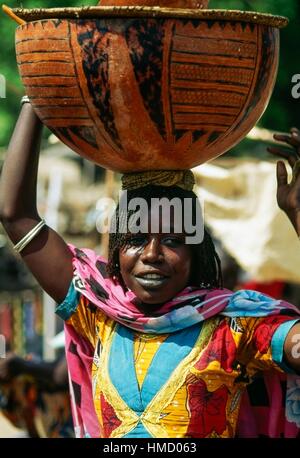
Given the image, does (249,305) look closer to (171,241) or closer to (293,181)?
(171,241)

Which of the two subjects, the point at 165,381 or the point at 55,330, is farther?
the point at 55,330

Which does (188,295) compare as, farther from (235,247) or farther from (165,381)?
(235,247)

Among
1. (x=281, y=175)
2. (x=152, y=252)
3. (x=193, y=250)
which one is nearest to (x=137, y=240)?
(x=152, y=252)

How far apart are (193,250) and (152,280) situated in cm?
23

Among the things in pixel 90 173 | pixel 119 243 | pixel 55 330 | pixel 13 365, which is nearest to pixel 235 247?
pixel 55 330

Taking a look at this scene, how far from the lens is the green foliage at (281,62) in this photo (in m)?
10.9

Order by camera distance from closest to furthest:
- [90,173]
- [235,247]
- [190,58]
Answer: [190,58], [235,247], [90,173]

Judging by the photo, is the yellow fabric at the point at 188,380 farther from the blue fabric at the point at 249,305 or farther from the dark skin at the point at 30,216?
the dark skin at the point at 30,216

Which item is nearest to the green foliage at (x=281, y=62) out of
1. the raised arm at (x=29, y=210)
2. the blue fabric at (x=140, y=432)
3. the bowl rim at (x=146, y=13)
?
the raised arm at (x=29, y=210)

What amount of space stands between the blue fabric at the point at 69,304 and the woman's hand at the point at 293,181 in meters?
0.86
